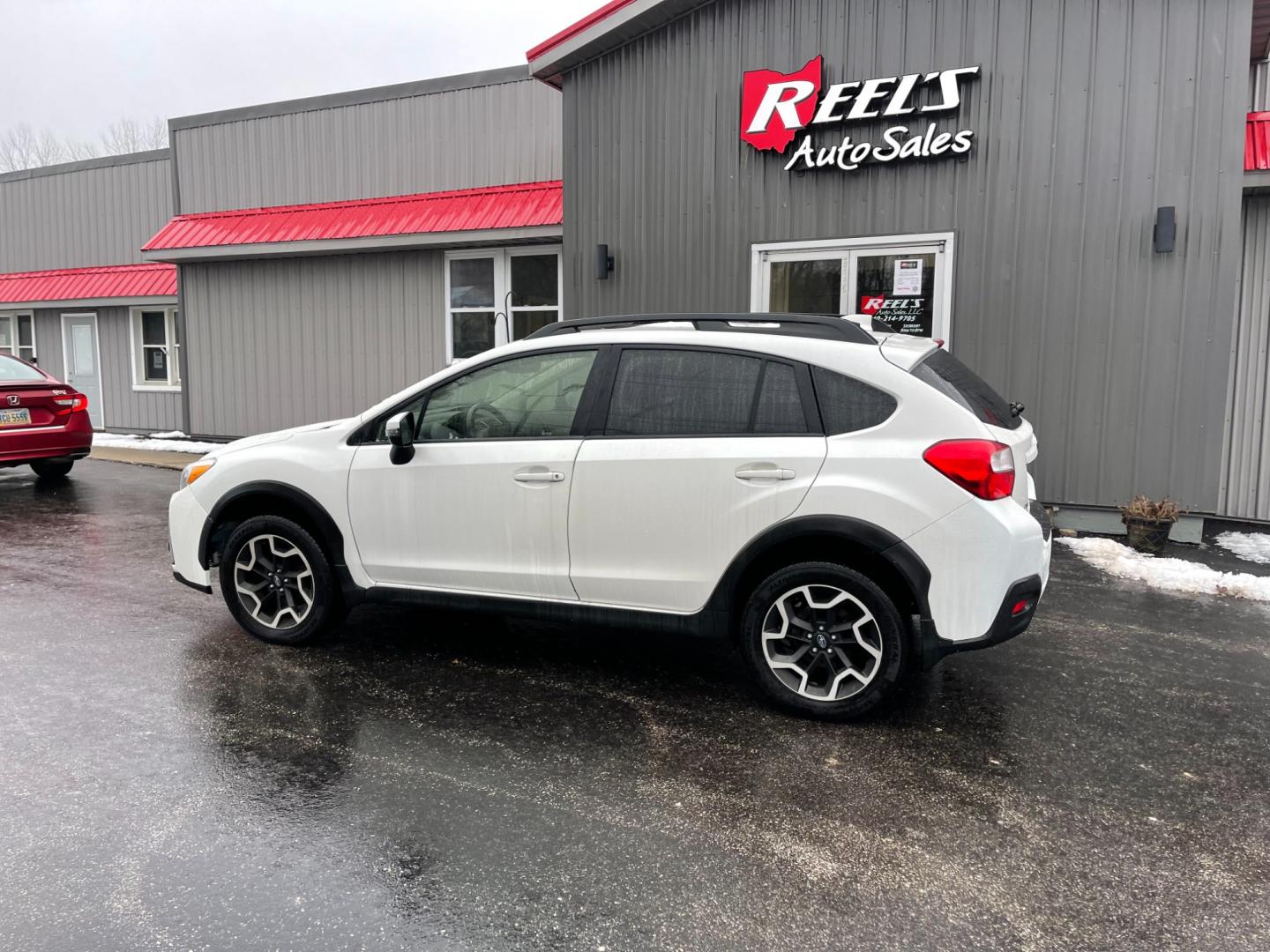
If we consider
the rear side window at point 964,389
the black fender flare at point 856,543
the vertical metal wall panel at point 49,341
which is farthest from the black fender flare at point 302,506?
the vertical metal wall panel at point 49,341

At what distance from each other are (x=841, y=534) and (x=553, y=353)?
5.60ft

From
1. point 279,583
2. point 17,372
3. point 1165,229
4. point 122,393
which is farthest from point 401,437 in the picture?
point 122,393

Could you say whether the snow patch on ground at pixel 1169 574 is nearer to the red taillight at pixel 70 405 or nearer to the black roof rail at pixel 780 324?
the black roof rail at pixel 780 324

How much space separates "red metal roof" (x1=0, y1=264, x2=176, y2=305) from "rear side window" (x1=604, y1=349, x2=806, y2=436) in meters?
13.7

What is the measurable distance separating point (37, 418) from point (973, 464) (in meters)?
10.3

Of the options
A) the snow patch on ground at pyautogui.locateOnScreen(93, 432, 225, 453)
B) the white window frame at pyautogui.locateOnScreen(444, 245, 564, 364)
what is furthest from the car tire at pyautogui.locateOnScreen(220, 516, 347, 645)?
the snow patch on ground at pyautogui.locateOnScreen(93, 432, 225, 453)

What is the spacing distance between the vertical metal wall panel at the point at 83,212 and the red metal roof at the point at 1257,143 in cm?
1595

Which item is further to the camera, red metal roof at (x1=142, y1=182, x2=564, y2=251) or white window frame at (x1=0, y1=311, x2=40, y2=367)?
white window frame at (x1=0, y1=311, x2=40, y2=367)

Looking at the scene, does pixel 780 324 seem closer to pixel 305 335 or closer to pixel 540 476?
pixel 540 476

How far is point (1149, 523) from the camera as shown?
7551mm

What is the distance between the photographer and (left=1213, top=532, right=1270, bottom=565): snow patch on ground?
740cm

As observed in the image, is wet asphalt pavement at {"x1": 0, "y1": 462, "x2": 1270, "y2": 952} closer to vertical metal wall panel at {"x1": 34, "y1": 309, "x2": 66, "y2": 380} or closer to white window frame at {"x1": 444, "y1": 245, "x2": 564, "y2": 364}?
white window frame at {"x1": 444, "y1": 245, "x2": 564, "y2": 364}

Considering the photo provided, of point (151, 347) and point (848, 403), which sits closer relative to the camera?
point (848, 403)

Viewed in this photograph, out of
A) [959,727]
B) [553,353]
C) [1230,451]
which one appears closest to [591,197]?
[553,353]
